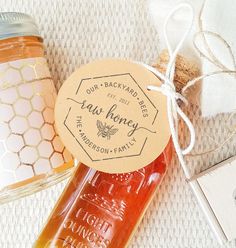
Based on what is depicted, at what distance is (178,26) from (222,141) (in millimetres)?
140

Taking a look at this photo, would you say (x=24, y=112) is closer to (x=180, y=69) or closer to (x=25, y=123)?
(x=25, y=123)

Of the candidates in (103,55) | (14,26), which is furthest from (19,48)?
(103,55)

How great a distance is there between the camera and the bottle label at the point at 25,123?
0.48 meters

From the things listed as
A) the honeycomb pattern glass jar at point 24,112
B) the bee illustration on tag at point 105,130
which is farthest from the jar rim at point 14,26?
the bee illustration on tag at point 105,130

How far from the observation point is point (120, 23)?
591mm

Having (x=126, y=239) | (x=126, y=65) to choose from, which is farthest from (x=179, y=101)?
(x=126, y=239)

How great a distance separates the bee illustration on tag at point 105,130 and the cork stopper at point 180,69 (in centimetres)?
8

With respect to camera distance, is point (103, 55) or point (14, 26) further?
point (103, 55)

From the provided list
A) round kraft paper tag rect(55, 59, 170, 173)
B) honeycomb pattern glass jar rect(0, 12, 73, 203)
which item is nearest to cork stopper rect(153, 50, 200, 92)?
round kraft paper tag rect(55, 59, 170, 173)

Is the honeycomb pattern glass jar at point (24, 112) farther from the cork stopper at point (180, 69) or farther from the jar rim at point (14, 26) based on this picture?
the cork stopper at point (180, 69)

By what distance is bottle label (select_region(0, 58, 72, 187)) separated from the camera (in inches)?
19.1

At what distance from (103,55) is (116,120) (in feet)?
0.40

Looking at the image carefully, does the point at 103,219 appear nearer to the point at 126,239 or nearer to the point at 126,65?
the point at 126,239

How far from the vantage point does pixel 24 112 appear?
492mm
